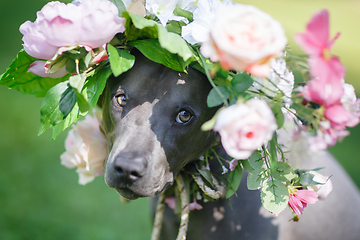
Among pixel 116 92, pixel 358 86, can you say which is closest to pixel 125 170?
pixel 116 92

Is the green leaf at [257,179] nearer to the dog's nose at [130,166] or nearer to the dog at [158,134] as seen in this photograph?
the dog at [158,134]

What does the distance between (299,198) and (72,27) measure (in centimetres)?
101

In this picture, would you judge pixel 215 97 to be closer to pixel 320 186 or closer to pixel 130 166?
pixel 130 166

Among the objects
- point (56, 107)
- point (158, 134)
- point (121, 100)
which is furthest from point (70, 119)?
point (158, 134)

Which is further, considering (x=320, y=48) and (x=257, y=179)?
(x=257, y=179)

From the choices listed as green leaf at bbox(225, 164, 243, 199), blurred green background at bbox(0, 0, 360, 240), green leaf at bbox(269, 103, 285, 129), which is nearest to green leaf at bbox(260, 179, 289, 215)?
green leaf at bbox(225, 164, 243, 199)

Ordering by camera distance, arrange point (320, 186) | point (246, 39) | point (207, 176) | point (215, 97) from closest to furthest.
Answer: point (246, 39) → point (215, 97) → point (320, 186) → point (207, 176)

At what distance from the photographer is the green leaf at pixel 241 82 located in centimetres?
100

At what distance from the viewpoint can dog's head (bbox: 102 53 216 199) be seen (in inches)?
46.6

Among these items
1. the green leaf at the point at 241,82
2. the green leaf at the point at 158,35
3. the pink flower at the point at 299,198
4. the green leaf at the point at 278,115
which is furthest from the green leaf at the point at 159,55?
the pink flower at the point at 299,198

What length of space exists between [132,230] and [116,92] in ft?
7.04

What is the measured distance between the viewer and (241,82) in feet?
3.30

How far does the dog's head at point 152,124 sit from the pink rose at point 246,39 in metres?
0.45

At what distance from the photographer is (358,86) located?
7.11 metres
